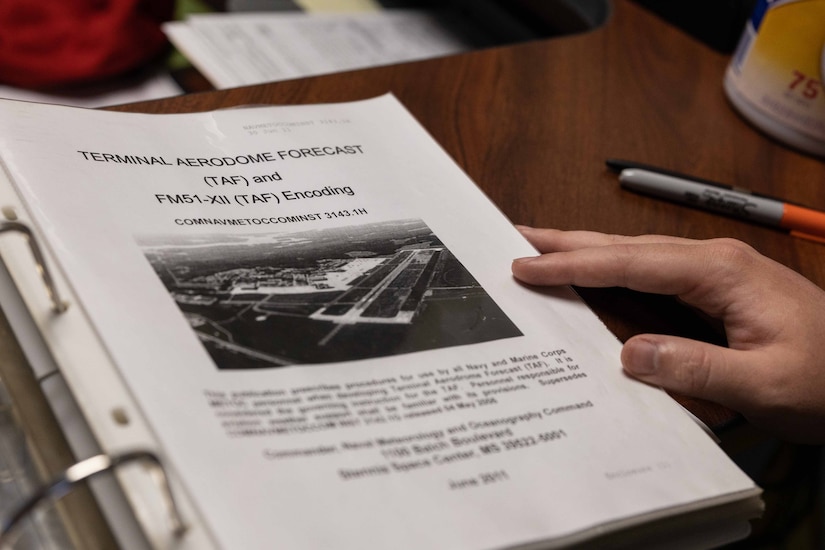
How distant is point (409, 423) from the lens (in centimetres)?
34

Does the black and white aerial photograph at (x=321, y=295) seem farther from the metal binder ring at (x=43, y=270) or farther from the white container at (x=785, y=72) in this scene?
the white container at (x=785, y=72)

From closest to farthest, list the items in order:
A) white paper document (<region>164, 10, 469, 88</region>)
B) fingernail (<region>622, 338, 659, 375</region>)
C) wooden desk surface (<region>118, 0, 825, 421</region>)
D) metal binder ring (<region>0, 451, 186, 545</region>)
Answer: metal binder ring (<region>0, 451, 186, 545</region>) → fingernail (<region>622, 338, 659, 375</region>) → wooden desk surface (<region>118, 0, 825, 421</region>) → white paper document (<region>164, 10, 469, 88</region>)

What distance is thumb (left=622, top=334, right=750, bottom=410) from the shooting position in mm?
401

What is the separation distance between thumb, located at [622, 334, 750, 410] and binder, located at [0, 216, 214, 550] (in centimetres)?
23

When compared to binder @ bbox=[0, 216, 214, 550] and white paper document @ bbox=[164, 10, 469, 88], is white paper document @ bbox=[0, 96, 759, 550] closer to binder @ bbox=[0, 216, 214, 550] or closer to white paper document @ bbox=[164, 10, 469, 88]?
binder @ bbox=[0, 216, 214, 550]

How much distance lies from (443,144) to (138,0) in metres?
0.45

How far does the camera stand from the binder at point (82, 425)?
0.28 metres

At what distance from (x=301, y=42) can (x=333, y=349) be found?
0.53 metres

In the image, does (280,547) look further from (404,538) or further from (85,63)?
(85,63)

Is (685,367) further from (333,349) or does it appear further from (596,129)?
(596,129)

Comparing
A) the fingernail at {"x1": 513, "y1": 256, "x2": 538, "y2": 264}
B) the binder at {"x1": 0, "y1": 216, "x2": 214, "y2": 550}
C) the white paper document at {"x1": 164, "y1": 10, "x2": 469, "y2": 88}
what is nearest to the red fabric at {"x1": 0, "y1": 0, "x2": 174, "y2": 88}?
the white paper document at {"x1": 164, "y1": 10, "x2": 469, "y2": 88}

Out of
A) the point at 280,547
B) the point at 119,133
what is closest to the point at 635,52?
the point at 119,133

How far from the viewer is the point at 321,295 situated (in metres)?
0.40

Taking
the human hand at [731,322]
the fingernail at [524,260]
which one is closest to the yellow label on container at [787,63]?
the human hand at [731,322]
